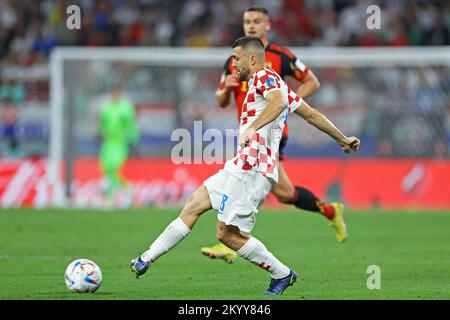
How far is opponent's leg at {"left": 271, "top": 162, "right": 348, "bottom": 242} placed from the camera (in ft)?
36.6

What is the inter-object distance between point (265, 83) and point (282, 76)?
129 inches

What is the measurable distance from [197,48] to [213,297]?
16.8 meters

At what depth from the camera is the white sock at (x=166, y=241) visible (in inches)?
328

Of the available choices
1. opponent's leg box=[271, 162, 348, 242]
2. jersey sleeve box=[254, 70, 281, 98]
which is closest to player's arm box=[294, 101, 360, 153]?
jersey sleeve box=[254, 70, 281, 98]

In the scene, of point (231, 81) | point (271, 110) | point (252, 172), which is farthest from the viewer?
point (231, 81)

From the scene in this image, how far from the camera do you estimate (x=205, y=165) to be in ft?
64.0

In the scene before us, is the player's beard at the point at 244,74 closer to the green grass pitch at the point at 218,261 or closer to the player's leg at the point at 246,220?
the player's leg at the point at 246,220

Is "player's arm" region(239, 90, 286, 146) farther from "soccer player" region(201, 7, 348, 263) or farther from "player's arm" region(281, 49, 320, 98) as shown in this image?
"player's arm" region(281, 49, 320, 98)

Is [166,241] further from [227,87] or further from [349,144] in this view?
[227,87]

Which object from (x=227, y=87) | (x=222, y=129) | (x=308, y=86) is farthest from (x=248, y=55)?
(x=222, y=129)

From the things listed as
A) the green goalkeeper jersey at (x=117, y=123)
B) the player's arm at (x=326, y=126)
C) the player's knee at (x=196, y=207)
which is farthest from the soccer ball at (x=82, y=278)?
the green goalkeeper jersey at (x=117, y=123)

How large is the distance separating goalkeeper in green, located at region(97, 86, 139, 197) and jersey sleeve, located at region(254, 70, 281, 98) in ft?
38.0
